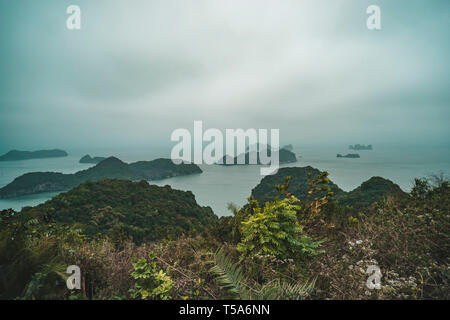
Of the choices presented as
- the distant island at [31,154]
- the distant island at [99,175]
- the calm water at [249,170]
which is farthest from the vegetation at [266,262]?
the distant island at [31,154]

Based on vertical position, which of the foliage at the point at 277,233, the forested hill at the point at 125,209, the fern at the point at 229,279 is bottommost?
the forested hill at the point at 125,209

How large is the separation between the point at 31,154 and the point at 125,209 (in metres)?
43.4

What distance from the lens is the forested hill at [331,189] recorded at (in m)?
16.8

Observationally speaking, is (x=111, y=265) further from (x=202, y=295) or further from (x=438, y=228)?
(x=438, y=228)

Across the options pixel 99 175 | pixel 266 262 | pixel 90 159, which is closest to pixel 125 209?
pixel 266 262

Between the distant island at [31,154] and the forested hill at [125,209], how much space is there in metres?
30.3

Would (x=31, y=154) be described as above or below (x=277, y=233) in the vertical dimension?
below

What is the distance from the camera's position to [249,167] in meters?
56.8

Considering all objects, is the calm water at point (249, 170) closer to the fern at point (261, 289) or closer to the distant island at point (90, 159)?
the distant island at point (90, 159)

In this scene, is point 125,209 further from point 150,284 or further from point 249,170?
point 249,170

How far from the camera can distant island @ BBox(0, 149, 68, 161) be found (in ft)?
124

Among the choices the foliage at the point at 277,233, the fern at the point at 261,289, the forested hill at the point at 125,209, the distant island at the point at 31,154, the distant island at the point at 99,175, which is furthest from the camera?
the distant island at the point at 31,154

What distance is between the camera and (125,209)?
819 inches
